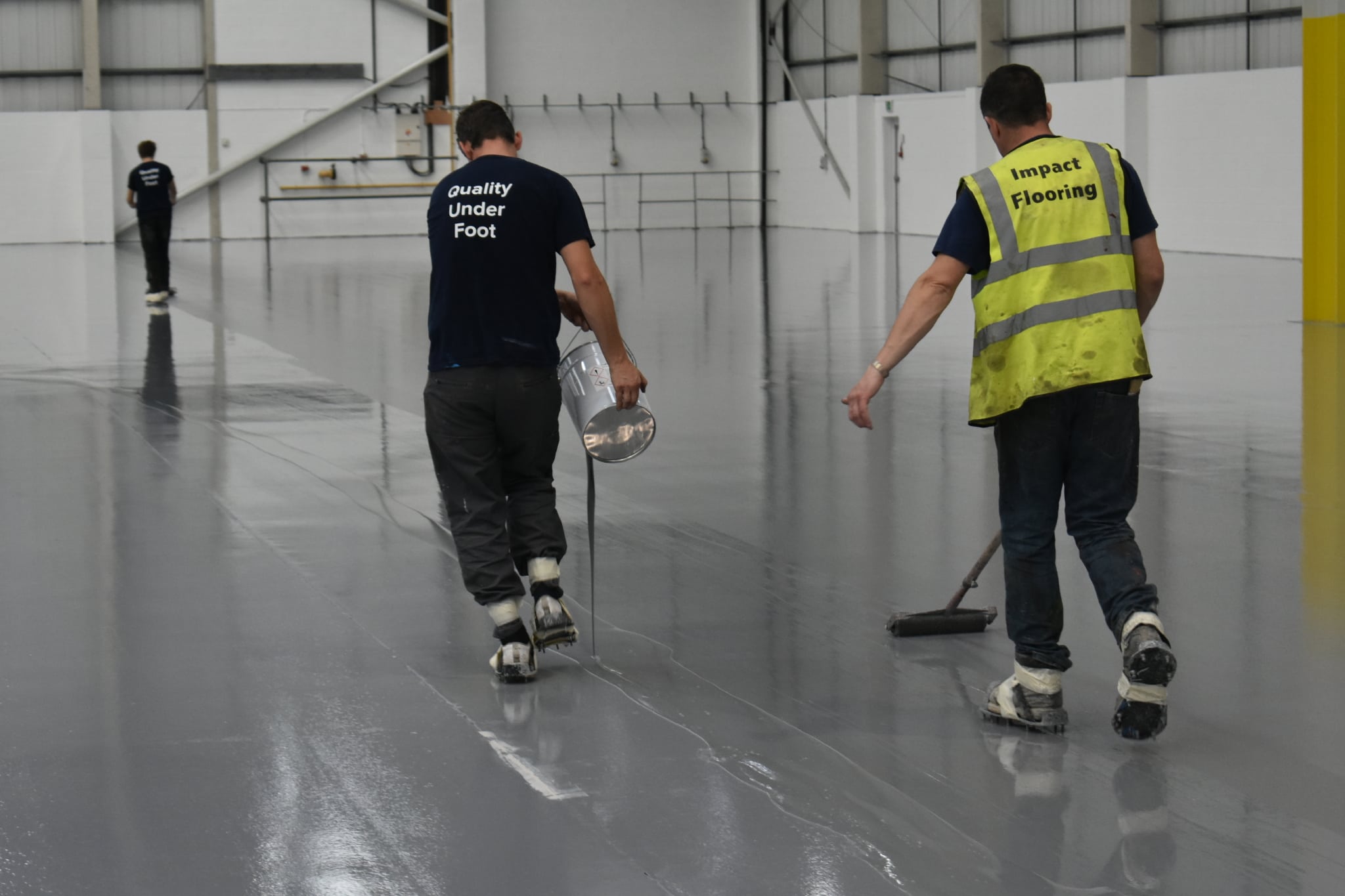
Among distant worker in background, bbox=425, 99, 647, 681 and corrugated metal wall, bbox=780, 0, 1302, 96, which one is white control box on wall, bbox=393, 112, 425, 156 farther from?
distant worker in background, bbox=425, 99, 647, 681

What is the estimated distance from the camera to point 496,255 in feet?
15.5

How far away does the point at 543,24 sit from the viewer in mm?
34656

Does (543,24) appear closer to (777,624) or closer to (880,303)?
(880,303)

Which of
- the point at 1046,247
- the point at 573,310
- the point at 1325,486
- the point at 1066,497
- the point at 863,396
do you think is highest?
the point at 1046,247

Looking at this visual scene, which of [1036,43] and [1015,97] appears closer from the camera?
[1015,97]

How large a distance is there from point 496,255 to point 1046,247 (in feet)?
5.14

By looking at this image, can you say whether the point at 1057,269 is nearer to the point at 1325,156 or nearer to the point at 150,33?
the point at 1325,156

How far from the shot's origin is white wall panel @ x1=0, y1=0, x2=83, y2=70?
102 feet

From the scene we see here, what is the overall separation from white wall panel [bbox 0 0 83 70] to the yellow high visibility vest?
30.4 metres

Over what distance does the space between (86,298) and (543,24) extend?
17.2 m

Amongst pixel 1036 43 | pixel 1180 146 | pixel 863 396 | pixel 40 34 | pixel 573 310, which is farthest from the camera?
pixel 40 34

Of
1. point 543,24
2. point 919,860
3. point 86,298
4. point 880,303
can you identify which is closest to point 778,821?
point 919,860

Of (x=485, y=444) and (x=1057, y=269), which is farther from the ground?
(x=1057, y=269)

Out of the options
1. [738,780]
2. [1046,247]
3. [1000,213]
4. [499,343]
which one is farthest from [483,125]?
[738,780]
